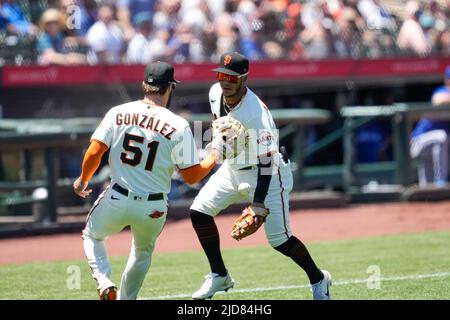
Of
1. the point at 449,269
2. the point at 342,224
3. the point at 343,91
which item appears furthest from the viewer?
the point at 343,91

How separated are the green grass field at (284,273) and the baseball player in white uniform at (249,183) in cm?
47

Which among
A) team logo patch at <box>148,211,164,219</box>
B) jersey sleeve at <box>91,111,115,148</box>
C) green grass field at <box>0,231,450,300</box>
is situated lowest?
green grass field at <box>0,231,450,300</box>

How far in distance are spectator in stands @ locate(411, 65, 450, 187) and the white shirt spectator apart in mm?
4545

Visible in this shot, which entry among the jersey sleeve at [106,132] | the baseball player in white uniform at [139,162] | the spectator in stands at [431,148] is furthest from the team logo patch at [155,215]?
the spectator in stands at [431,148]

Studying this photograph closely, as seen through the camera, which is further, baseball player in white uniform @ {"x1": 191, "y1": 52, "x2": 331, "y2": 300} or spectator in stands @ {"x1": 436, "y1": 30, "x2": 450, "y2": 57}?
spectator in stands @ {"x1": 436, "y1": 30, "x2": 450, "y2": 57}

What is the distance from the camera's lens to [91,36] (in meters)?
14.1

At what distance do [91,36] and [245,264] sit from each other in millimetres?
5590

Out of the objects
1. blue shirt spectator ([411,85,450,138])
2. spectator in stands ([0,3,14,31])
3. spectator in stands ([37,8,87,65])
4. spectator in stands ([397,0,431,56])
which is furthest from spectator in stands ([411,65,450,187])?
spectator in stands ([0,3,14,31])

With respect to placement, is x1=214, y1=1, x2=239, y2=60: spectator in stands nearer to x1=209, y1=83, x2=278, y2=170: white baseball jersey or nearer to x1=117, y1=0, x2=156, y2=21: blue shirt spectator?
x1=117, y1=0, x2=156, y2=21: blue shirt spectator

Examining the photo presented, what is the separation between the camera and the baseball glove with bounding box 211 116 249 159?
7.08 meters
